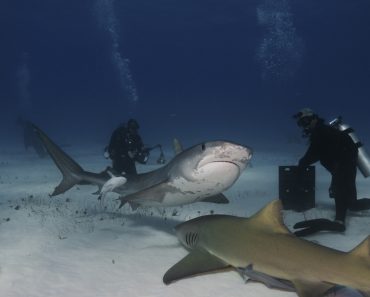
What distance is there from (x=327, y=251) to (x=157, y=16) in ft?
242

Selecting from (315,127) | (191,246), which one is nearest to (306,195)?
(315,127)

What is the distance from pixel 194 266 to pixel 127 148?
6.36 meters

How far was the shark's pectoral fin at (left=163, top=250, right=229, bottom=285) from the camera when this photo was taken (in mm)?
3975

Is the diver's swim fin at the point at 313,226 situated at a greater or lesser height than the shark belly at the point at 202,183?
lesser

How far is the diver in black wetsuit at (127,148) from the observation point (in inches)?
388

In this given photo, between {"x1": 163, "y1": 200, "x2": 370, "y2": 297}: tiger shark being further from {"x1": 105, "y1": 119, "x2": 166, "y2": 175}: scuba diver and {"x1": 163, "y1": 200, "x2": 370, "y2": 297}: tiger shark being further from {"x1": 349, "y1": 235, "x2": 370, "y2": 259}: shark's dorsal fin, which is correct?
{"x1": 105, "y1": 119, "x2": 166, "y2": 175}: scuba diver

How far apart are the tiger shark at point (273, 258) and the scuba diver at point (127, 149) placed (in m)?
5.32

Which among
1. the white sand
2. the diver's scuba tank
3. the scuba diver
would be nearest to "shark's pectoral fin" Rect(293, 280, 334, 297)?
the white sand

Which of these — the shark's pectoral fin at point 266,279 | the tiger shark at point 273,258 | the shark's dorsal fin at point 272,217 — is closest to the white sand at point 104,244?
the shark's pectoral fin at point 266,279

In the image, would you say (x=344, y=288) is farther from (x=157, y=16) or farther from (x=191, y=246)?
(x=157, y=16)

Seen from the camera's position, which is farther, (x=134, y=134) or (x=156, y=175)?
(x=134, y=134)

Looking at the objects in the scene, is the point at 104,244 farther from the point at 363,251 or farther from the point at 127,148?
the point at 127,148

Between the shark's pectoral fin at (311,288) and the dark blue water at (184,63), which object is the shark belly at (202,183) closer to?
the shark's pectoral fin at (311,288)

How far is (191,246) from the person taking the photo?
502 centimetres
